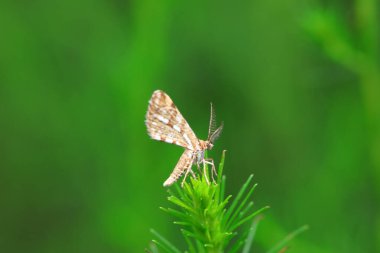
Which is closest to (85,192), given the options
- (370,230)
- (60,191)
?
(60,191)

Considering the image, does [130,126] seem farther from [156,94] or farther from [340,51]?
[156,94]

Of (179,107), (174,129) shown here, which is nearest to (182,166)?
(174,129)

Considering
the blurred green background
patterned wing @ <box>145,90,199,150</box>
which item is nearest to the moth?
patterned wing @ <box>145,90,199,150</box>

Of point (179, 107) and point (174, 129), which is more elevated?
point (174, 129)

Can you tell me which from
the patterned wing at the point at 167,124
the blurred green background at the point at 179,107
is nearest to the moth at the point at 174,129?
the patterned wing at the point at 167,124

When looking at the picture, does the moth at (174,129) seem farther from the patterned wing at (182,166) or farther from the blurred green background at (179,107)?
the blurred green background at (179,107)

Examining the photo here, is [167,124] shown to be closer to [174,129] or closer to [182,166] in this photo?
[174,129]
